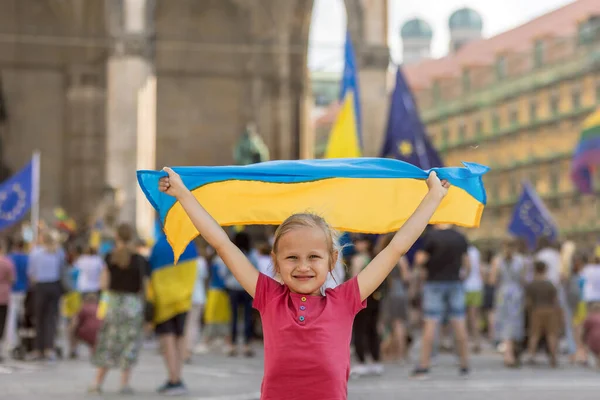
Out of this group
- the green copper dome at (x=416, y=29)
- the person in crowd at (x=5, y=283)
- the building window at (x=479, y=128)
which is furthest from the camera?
the green copper dome at (x=416, y=29)

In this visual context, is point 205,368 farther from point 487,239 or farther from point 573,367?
point 487,239

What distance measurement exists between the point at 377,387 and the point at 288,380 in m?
8.81

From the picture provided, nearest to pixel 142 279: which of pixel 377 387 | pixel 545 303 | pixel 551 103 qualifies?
pixel 377 387

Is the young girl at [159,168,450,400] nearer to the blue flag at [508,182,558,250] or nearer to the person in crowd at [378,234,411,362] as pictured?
the person in crowd at [378,234,411,362]

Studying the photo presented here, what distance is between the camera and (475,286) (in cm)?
1889

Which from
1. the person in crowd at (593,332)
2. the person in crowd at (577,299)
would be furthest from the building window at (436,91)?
the person in crowd at (593,332)

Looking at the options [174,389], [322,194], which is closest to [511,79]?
[174,389]

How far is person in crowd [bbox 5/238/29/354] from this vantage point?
17.5 m

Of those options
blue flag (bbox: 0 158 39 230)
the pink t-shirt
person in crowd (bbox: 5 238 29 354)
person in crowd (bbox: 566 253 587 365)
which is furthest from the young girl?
blue flag (bbox: 0 158 39 230)

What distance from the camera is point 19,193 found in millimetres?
20672

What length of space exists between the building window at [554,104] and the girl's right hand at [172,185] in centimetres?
5325

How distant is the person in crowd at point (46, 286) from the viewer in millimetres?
16516

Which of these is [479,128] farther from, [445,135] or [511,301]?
[511,301]

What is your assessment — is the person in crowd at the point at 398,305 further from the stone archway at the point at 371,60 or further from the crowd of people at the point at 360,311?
the stone archway at the point at 371,60
